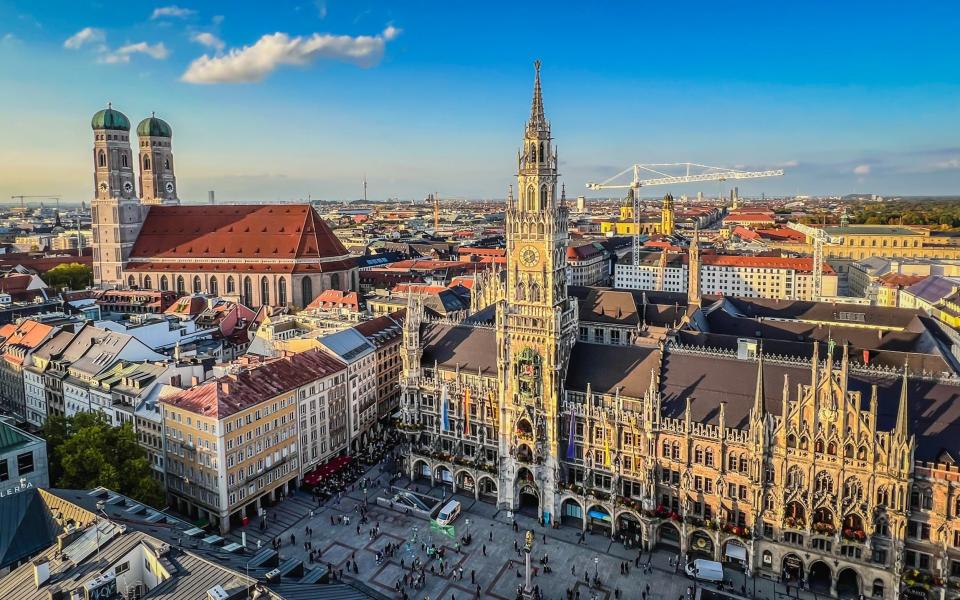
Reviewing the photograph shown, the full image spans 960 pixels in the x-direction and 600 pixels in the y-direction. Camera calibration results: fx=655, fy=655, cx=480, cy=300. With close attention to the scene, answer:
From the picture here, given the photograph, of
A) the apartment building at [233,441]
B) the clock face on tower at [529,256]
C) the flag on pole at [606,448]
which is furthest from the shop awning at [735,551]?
the apartment building at [233,441]

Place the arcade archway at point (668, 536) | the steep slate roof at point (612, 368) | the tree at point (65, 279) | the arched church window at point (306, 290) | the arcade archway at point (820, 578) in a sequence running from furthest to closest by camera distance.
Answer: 1. the tree at point (65, 279)
2. the arched church window at point (306, 290)
3. the steep slate roof at point (612, 368)
4. the arcade archway at point (668, 536)
5. the arcade archway at point (820, 578)

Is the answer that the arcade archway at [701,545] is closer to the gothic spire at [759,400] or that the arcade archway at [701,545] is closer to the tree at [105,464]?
the gothic spire at [759,400]

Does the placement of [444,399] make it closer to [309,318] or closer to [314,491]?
[314,491]

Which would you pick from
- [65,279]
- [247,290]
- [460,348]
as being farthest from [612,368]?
[65,279]

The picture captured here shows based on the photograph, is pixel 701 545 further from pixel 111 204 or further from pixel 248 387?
pixel 111 204

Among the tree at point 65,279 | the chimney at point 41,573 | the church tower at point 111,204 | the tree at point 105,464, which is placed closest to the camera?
the chimney at point 41,573

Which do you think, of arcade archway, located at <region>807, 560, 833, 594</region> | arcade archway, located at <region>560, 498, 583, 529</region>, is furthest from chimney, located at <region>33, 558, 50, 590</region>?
arcade archway, located at <region>807, 560, 833, 594</region>

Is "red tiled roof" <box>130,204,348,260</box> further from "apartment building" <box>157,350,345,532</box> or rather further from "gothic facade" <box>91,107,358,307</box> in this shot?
"apartment building" <box>157,350,345,532</box>
